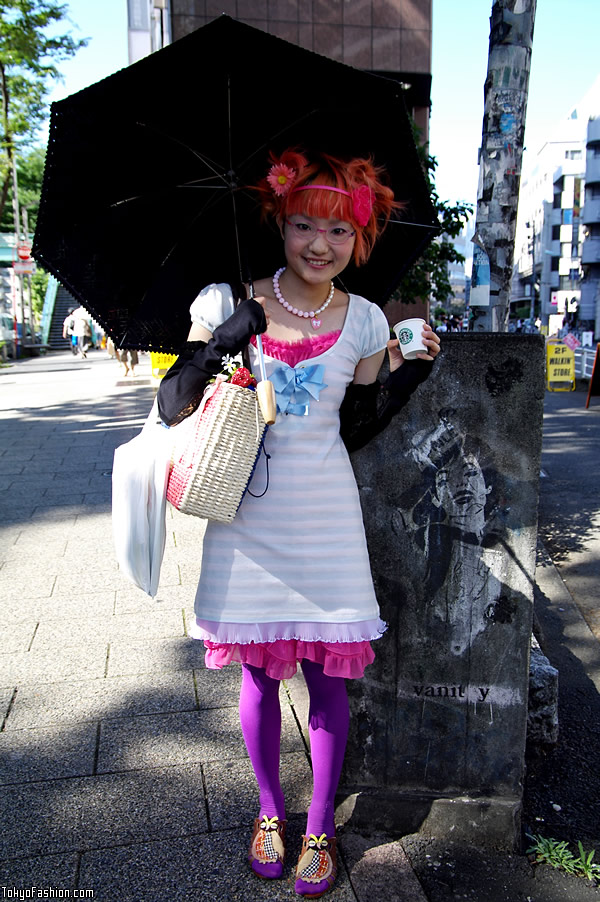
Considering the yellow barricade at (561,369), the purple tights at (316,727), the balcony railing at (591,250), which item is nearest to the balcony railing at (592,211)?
the balcony railing at (591,250)

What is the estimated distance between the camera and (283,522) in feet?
6.71

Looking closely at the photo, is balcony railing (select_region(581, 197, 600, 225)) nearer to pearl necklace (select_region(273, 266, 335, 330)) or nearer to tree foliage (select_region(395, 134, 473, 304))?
tree foliage (select_region(395, 134, 473, 304))

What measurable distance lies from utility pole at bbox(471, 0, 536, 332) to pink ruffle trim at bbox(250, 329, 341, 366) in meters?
2.20

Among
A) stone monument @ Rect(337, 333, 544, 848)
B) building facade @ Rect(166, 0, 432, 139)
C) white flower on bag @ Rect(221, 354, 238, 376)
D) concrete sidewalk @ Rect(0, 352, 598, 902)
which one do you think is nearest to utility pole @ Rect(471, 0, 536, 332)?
concrete sidewalk @ Rect(0, 352, 598, 902)

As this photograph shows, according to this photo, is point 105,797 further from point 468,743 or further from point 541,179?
point 541,179

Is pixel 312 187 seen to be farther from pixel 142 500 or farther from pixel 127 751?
pixel 127 751

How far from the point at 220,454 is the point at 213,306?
1.45 feet

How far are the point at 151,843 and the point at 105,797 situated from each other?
27 cm

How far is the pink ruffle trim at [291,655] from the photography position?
210cm

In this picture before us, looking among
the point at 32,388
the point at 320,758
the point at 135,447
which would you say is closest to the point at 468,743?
the point at 320,758

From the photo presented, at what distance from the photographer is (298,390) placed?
203cm

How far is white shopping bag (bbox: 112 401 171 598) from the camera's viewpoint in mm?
1970

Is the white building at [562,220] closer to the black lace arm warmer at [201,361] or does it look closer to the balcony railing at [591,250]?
the balcony railing at [591,250]

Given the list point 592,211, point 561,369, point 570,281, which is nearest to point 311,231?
point 561,369
